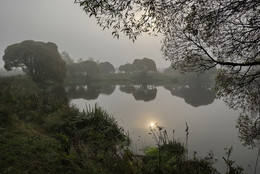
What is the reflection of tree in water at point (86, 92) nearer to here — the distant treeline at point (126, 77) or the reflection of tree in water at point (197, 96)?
the reflection of tree in water at point (197, 96)

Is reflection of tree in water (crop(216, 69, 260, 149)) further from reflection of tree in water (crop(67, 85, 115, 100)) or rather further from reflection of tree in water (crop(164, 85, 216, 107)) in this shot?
reflection of tree in water (crop(67, 85, 115, 100))

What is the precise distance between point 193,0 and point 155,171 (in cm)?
505

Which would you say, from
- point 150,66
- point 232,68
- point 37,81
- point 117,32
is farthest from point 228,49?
point 150,66

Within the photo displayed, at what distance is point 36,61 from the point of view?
28.7 m

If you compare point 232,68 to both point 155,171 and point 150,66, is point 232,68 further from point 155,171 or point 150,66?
point 150,66

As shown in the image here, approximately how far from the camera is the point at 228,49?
201 inches

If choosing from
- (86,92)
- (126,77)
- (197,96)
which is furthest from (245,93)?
(126,77)

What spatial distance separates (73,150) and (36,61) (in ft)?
98.5

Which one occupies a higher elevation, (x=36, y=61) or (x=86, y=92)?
(x=36, y=61)

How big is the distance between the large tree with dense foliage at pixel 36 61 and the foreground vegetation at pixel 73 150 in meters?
19.3

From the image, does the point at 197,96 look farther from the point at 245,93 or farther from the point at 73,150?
the point at 73,150

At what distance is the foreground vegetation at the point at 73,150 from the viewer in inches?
148

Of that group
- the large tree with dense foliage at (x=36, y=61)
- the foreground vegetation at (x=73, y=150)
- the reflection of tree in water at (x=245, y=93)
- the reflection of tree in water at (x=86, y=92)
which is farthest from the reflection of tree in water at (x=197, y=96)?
the large tree with dense foliage at (x=36, y=61)

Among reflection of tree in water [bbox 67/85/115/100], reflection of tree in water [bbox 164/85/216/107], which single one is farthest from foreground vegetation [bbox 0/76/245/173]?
reflection of tree in water [bbox 164/85/216/107]
